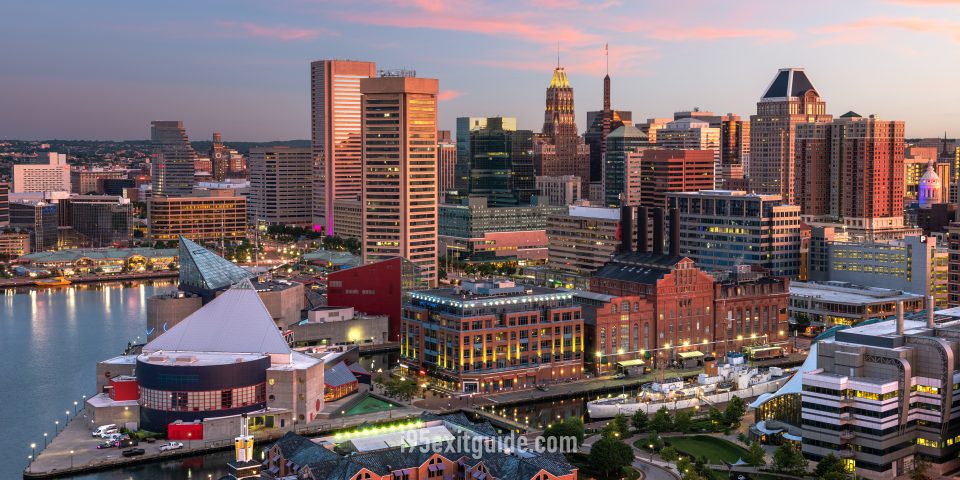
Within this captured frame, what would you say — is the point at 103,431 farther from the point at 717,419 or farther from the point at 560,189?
the point at 560,189

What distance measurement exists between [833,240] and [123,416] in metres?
57.6

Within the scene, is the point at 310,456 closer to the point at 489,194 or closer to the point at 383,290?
the point at 383,290

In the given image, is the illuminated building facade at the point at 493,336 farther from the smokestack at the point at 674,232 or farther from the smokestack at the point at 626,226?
the smokestack at the point at 626,226

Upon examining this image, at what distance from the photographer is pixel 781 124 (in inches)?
5527

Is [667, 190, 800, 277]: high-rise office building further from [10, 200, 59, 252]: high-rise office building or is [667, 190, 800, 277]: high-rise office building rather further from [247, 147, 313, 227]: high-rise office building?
[247, 147, 313, 227]: high-rise office building

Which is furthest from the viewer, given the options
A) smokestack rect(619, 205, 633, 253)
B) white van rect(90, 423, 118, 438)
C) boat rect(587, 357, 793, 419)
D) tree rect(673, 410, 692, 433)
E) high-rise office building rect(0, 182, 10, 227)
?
high-rise office building rect(0, 182, 10, 227)

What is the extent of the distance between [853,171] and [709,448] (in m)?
77.3

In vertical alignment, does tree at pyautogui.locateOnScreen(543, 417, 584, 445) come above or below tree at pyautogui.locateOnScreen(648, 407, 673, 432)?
above

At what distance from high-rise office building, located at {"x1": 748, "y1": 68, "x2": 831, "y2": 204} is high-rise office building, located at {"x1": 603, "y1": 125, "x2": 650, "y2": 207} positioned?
13.9m

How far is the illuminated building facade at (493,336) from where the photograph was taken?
2279 inches

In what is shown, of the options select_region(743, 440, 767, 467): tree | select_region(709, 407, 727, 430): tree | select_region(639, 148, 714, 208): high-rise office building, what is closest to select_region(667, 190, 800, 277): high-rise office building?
select_region(639, 148, 714, 208): high-rise office building

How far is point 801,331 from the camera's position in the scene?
76.2 m

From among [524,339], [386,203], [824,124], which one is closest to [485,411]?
[524,339]

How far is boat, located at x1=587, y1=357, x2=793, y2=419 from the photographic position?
54250 mm
